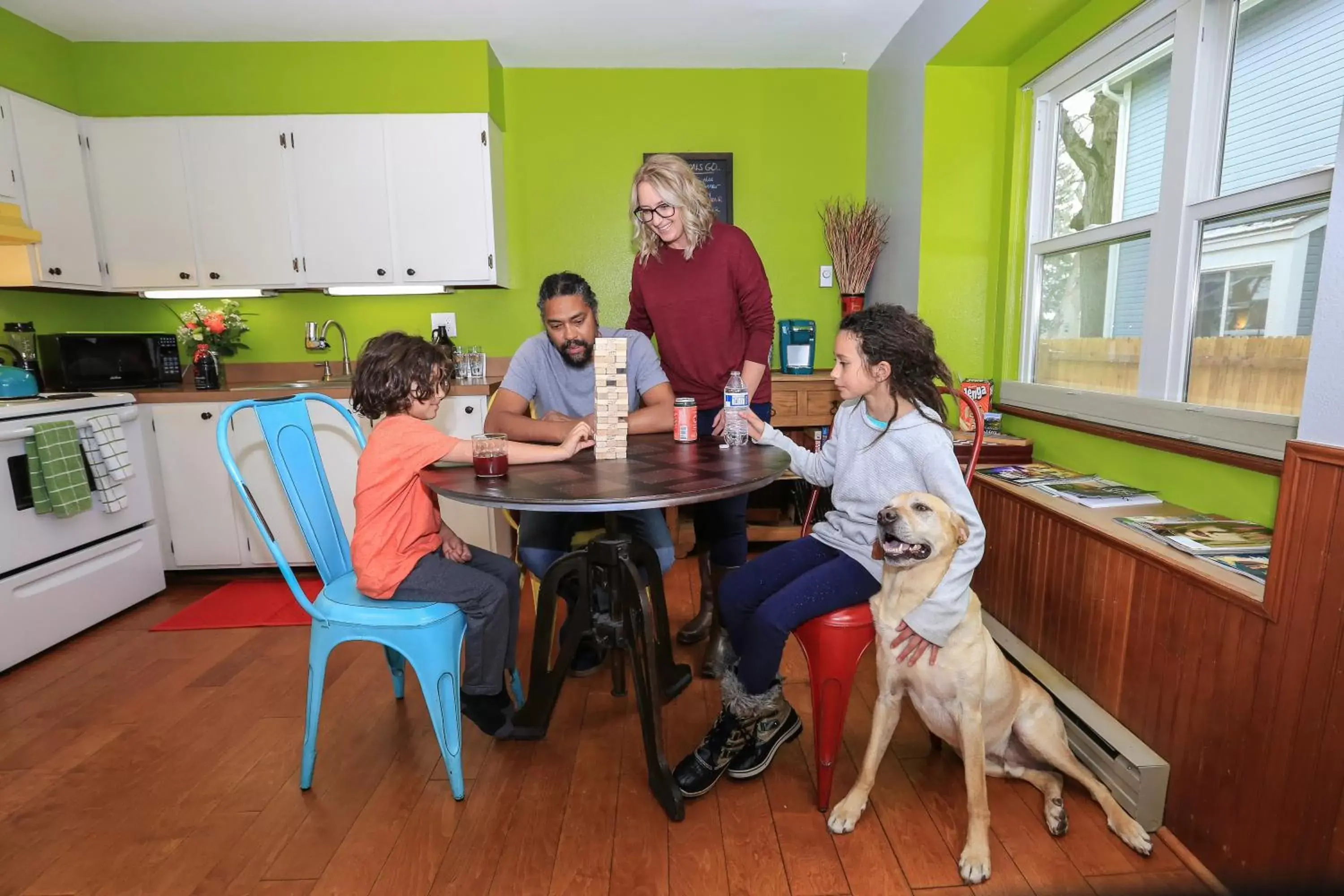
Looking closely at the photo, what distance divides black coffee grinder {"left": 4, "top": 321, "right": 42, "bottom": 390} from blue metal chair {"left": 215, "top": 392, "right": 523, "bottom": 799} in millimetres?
2072

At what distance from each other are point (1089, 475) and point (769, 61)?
8.52 ft

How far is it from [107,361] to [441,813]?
281cm

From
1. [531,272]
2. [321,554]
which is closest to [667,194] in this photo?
[321,554]

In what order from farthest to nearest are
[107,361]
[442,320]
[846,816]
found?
[442,320], [107,361], [846,816]

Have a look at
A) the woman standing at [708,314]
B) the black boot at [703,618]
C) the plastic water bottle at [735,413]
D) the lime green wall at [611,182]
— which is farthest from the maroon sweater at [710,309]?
the lime green wall at [611,182]

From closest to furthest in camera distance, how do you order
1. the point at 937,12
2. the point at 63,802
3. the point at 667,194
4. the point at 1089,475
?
the point at 63,802
the point at 667,194
the point at 1089,475
the point at 937,12

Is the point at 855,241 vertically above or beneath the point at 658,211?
above

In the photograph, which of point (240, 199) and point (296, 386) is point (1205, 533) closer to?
point (296, 386)

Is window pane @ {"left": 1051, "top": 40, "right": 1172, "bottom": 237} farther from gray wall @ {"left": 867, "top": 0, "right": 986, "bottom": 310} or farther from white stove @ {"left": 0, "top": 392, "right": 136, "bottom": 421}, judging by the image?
white stove @ {"left": 0, "top": 392, "right": 136, "bottom": 421}

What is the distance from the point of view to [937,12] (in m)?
2.86

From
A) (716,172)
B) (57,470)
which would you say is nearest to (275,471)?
(57,470)

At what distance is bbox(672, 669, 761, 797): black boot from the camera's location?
5.52 ft

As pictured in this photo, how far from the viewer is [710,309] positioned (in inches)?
88.7

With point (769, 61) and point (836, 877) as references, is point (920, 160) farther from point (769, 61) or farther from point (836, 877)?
point (836, 877)
